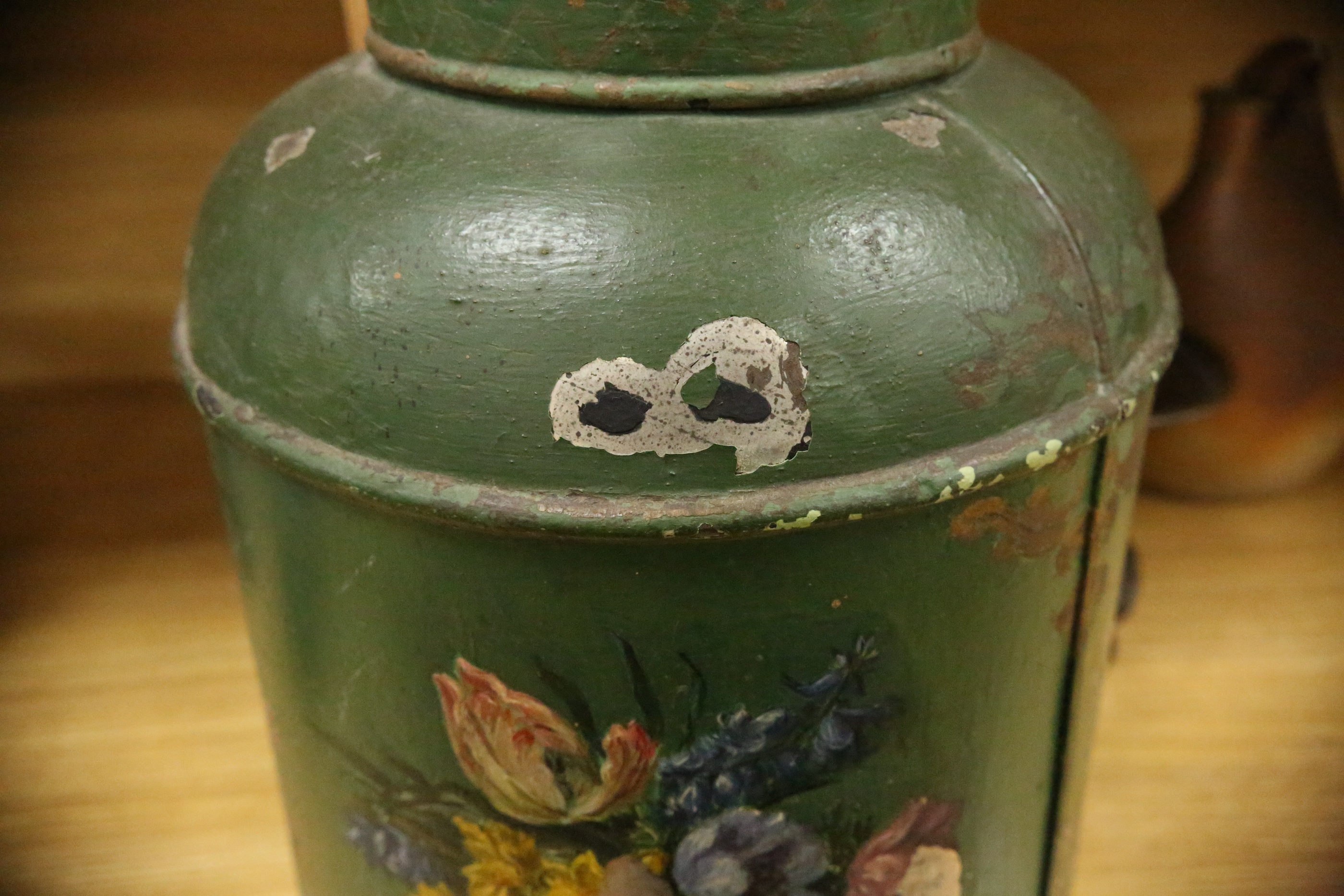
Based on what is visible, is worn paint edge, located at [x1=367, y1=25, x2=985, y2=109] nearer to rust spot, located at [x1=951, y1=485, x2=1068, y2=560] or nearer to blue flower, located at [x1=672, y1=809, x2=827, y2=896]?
rust spot, located at [x1=951, y1=485, x2=1068, y2=560]

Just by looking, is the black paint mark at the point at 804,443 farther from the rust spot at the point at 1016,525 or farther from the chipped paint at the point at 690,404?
the rust spot at the point at 1016,525

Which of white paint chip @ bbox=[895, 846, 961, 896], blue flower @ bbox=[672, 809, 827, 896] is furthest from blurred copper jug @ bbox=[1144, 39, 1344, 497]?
blue flower @ bbox=[672, 809, 827, 896]

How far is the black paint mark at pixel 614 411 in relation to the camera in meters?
0.75

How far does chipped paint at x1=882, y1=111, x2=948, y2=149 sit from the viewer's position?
0.83m

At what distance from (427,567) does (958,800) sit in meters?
0.42

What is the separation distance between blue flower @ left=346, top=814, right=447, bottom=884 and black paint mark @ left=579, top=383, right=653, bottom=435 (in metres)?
0.39

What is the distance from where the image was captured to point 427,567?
2.72 feet

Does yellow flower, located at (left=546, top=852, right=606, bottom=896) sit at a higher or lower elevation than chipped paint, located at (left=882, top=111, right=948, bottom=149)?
lower

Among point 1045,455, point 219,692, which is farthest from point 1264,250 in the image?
point 219,692

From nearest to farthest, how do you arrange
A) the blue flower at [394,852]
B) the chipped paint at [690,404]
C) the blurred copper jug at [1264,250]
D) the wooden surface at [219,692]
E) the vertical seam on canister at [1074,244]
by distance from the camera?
the chipped paint at [690,404]
the vertical seam on canister at [1074,244]
the blue flower at [394,852]
the wooden surface at [219,692]
the blurred copper jug at [1264,250]

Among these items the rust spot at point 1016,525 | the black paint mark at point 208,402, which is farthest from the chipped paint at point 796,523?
the black paint mark at point 208,402

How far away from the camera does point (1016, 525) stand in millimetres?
857

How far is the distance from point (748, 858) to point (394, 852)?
0.27 metres

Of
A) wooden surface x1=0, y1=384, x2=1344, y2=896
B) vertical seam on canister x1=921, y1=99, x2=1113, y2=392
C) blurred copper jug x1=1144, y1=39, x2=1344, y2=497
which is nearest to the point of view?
vertical seam on canister x1=921, y1=99, x2=1113, y2=392
